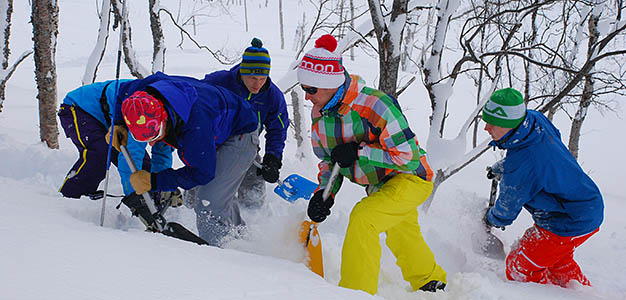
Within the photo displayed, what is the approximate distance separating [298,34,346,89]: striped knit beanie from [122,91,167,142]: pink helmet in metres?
0.86

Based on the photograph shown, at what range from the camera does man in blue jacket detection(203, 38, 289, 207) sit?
3.59 meters

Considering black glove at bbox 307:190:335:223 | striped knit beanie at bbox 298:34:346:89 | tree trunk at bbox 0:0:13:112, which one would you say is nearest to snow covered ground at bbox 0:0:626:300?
black glove at bbox 307:190:335:223

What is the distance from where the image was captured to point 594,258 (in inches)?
166

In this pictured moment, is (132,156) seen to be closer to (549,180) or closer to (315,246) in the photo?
(315,246)

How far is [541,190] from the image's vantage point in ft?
9.94

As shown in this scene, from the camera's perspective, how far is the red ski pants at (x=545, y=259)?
3094 millimetres

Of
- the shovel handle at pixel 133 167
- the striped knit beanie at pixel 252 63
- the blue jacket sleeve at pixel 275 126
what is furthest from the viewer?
the blue jacket sleeve at pixel 275 126

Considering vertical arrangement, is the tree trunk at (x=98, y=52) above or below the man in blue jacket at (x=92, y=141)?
above

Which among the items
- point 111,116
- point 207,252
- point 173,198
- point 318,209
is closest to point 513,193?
point 318,209

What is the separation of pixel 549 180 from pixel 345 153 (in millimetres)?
1550

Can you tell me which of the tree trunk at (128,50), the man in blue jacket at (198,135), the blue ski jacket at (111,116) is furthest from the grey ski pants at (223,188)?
the tree trunk at (128,50)

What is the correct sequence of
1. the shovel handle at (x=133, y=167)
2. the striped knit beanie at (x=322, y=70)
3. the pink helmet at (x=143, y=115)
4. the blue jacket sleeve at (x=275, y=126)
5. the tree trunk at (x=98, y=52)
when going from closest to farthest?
the pink helmet at (x=143, y=115)
the striped knit beanie at (x=322, y=70)
the shovel handle at (x=133, y=167)
the blue jacket sleeve at (x=275, y=126)
the tree trunk at (x=98, y=52)

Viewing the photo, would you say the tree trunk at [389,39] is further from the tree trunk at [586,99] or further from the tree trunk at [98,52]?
the tree trunk at [586,99]

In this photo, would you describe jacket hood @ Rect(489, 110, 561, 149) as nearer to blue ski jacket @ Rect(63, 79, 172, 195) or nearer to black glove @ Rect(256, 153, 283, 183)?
black glove @ Rect(256, 153, 283, 183)
